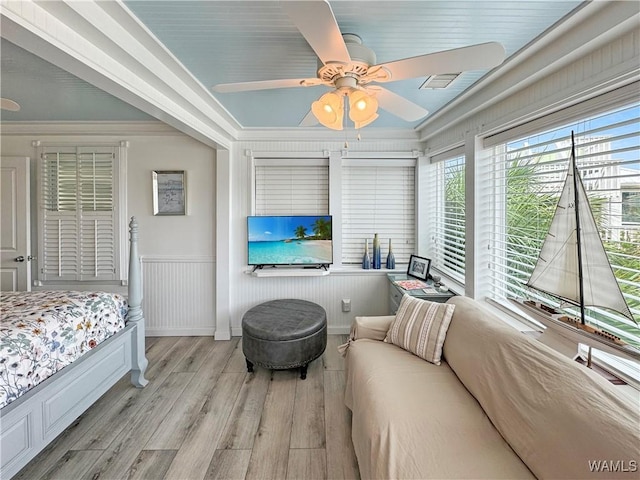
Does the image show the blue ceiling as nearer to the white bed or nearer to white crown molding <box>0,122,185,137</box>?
white crown molding <box>0,122,185,137</box>

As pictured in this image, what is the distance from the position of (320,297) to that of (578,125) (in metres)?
2.79

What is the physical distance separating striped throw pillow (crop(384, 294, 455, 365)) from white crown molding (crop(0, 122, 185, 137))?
10.7 ft

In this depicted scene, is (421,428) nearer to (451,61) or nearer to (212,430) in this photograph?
(212,430)

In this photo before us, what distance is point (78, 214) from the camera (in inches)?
131

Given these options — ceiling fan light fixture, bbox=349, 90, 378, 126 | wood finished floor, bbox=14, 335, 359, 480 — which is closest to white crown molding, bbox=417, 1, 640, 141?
ceiling fan light fixture, bbox=349, 90, 378, 126

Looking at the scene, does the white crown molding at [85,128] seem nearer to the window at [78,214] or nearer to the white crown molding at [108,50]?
Result: the window at [78,214]

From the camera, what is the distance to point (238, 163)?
11.5 ft

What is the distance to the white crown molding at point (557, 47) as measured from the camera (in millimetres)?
1222

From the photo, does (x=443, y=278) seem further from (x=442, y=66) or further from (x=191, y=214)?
(x=191, y=214)

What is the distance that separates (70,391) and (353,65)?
100 inches

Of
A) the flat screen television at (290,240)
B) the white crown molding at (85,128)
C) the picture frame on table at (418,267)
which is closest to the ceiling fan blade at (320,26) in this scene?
the flat screen television at (290,240)

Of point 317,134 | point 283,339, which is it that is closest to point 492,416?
point 283,339

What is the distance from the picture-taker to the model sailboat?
1.24 m

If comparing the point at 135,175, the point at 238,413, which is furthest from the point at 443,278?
the point at 135,175
